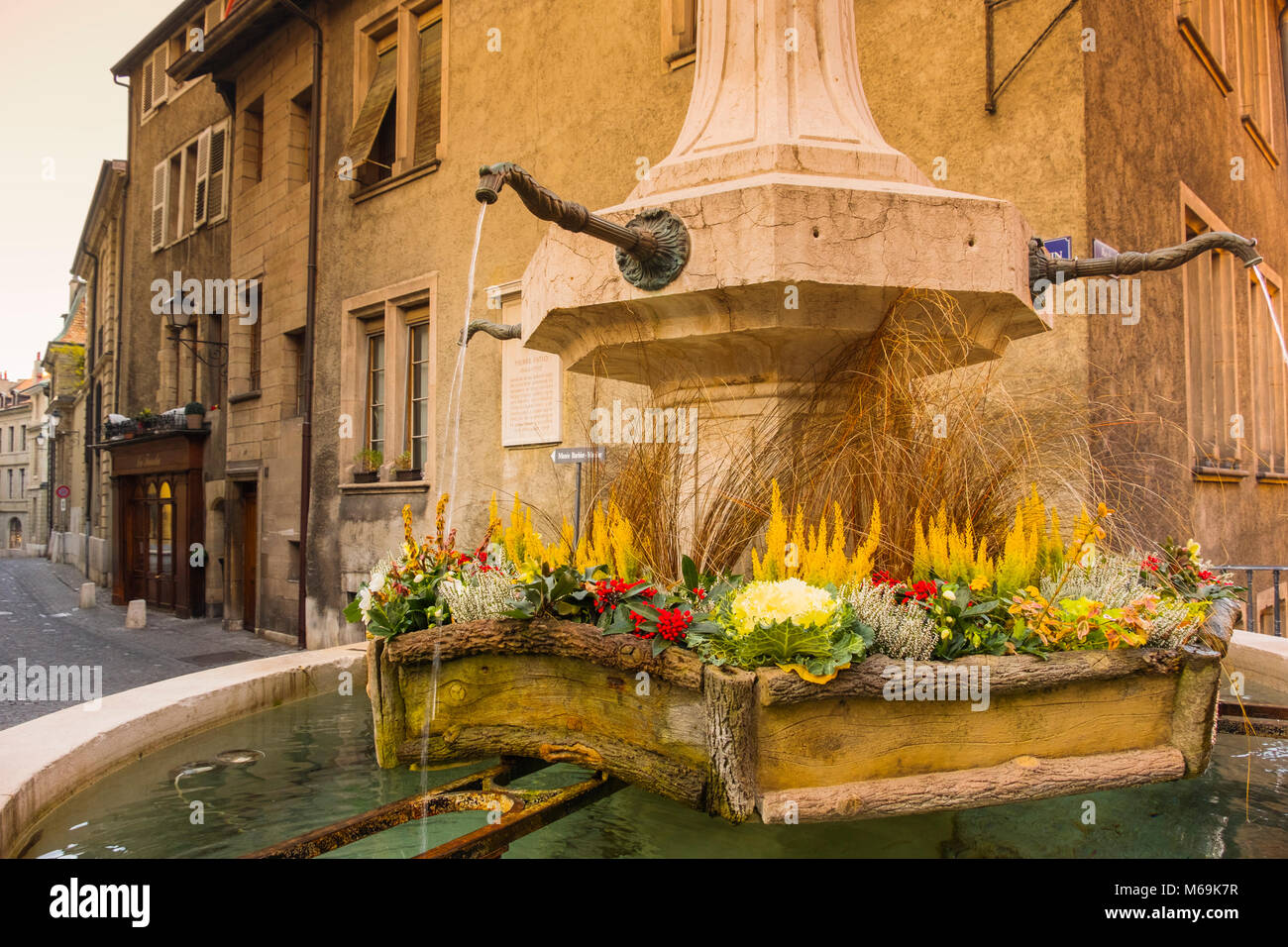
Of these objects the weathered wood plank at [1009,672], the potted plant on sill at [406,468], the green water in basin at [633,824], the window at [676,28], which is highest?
the window at [676,28]

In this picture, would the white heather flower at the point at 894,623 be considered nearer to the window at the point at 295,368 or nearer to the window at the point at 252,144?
the window at the point at 295,368

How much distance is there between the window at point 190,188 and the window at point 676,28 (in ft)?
32.1

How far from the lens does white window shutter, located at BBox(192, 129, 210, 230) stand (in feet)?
49.5

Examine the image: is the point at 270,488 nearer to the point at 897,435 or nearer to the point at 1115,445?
the point at 1115,445

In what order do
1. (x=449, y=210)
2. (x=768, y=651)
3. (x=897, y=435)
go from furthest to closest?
1. (x=449, y=210)
2. (x=897, y=435)
3. (x=768, y=651)

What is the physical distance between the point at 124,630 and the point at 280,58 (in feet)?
28.3

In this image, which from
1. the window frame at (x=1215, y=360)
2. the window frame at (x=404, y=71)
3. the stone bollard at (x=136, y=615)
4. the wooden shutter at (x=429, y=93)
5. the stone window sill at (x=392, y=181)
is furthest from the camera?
the stone bollard at (x=136, y=615)

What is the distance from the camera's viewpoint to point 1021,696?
2.19 metres

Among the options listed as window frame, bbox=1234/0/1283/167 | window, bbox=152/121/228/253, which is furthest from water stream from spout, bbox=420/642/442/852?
window, bbox=152/121/228/253

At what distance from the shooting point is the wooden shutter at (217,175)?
14625mm

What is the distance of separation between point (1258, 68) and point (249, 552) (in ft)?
48.0

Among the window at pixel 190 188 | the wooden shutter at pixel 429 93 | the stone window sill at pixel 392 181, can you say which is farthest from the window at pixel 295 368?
the window at pixel 190 188
